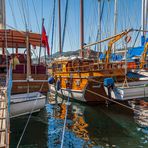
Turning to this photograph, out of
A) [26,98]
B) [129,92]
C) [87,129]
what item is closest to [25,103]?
[26,98]

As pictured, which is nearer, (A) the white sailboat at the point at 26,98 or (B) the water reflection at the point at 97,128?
(B) the water reflection at the point at 97,128

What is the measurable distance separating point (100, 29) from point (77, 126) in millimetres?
14827

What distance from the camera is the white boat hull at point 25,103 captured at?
8.03 metres

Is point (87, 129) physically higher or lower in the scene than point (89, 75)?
lower

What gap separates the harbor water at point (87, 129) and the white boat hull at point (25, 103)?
66 cm

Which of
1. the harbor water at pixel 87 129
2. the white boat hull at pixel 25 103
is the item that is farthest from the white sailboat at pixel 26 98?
the harbor water at pixel 87 129

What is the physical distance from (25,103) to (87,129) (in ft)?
8.51

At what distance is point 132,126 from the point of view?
889 centimetres

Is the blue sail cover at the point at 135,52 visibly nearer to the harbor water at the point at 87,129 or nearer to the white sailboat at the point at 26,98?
the harbor water at the point at 87,129

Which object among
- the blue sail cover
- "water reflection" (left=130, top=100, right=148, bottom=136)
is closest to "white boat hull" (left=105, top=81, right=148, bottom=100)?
"water reflection" (left=130, top=100, right=148, bottom=136)

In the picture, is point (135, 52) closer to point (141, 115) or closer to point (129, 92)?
point (129, 92)

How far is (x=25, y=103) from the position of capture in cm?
843

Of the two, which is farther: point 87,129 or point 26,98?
point 26,98

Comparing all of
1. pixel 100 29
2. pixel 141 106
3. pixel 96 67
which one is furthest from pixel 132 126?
pixel 100 29
